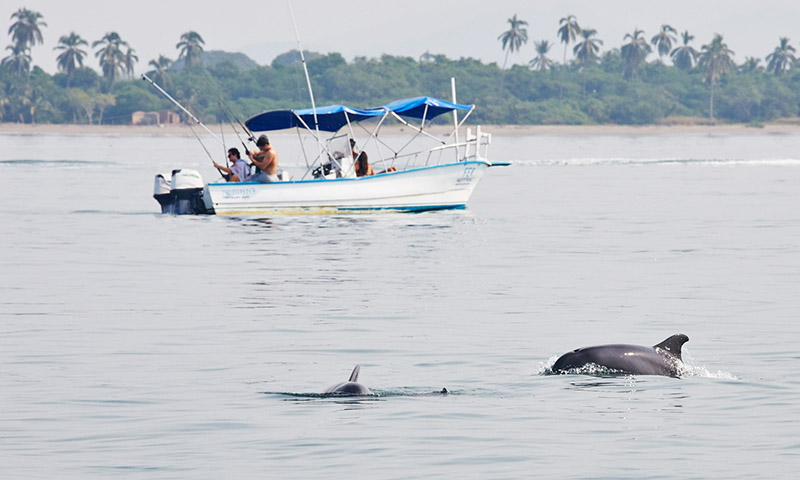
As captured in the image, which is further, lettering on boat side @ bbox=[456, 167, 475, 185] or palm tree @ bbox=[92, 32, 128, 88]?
palm tree @ bbox=[92, 32, 128, 88]

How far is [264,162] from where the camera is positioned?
32.5 m

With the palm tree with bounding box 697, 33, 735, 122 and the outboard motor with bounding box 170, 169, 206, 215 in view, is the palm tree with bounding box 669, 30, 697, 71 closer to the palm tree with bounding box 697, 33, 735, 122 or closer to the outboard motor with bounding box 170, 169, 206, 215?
the palm tree with bounding box 697, 33, 735, 122

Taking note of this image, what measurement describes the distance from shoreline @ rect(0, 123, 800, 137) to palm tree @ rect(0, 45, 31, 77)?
78.1 ft

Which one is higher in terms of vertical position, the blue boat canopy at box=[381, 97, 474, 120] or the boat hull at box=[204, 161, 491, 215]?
the blue boat canopy at box=[381, 97, 474, 120]

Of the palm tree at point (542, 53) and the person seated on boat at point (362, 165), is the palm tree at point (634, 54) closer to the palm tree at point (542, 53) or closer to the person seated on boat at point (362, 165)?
the palm tree at point (542, 53)

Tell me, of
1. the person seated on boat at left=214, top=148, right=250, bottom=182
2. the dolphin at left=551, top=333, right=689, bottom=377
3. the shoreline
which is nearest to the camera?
the dolphin at left=551, top=333, right=689, bottom=377

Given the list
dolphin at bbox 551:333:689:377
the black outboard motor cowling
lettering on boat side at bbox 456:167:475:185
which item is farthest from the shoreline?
dolphin at bbox 551:333:689:377

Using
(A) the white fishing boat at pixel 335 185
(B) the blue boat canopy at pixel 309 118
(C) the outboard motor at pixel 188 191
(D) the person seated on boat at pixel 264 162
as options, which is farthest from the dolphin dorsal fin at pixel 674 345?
(C) the outboard motor at pixel 188 191

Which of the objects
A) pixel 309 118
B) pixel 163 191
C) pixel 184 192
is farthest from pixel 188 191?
pixel 309 118

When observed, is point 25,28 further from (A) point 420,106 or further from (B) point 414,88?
(A) point 420,106

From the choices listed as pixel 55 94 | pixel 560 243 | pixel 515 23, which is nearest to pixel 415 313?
pixel 560 243

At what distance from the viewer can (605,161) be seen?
70.9m

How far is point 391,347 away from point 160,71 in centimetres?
14666

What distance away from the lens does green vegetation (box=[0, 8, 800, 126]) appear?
145625mm
